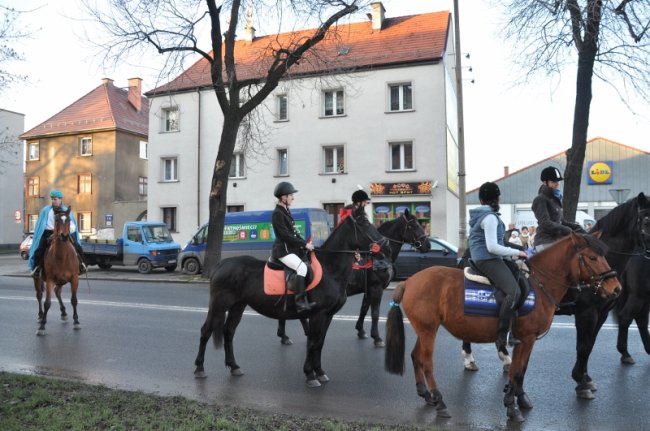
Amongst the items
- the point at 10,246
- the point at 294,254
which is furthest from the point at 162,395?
the point at 10,246

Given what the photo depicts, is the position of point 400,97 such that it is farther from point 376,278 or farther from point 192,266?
point 376,278

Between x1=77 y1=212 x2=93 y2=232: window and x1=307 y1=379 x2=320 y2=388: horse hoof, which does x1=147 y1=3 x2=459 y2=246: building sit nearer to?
x1=77 y1=212 x2=93 y2=232: window

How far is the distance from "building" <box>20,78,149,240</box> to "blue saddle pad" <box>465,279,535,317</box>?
39.4 meters

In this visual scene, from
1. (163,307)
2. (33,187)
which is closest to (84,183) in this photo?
Answer: (33,187)

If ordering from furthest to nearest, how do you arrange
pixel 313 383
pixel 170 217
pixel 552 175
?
1. pixel 170 217
2. pixel 552 175
3. pixel 313 383

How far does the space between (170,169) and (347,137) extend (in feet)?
41.5

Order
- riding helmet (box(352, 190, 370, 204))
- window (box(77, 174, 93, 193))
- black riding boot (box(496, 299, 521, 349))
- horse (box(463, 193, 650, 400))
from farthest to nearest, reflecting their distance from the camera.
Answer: window (box(77, 174, 93, 193)), riding helmet (box(352, 190, 370, 204)), horse (box(463, 193, 650, 400)), black riding boot (box(496, 299, 521, 349))

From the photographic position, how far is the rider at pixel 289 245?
22.2 ft

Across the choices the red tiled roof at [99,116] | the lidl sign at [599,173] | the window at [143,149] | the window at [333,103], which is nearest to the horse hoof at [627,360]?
the window at [333,103]

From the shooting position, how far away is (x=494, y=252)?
5402 millimetres

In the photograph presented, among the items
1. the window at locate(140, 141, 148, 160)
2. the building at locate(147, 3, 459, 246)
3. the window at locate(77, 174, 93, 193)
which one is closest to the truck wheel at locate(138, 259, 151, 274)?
the building at locate(147, 3, 459, 246)

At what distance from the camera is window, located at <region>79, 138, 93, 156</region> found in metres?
46.1

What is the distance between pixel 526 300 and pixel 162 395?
400 cm

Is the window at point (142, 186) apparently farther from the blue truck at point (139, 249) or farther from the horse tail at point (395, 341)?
the horse tail at point (395, 341)
